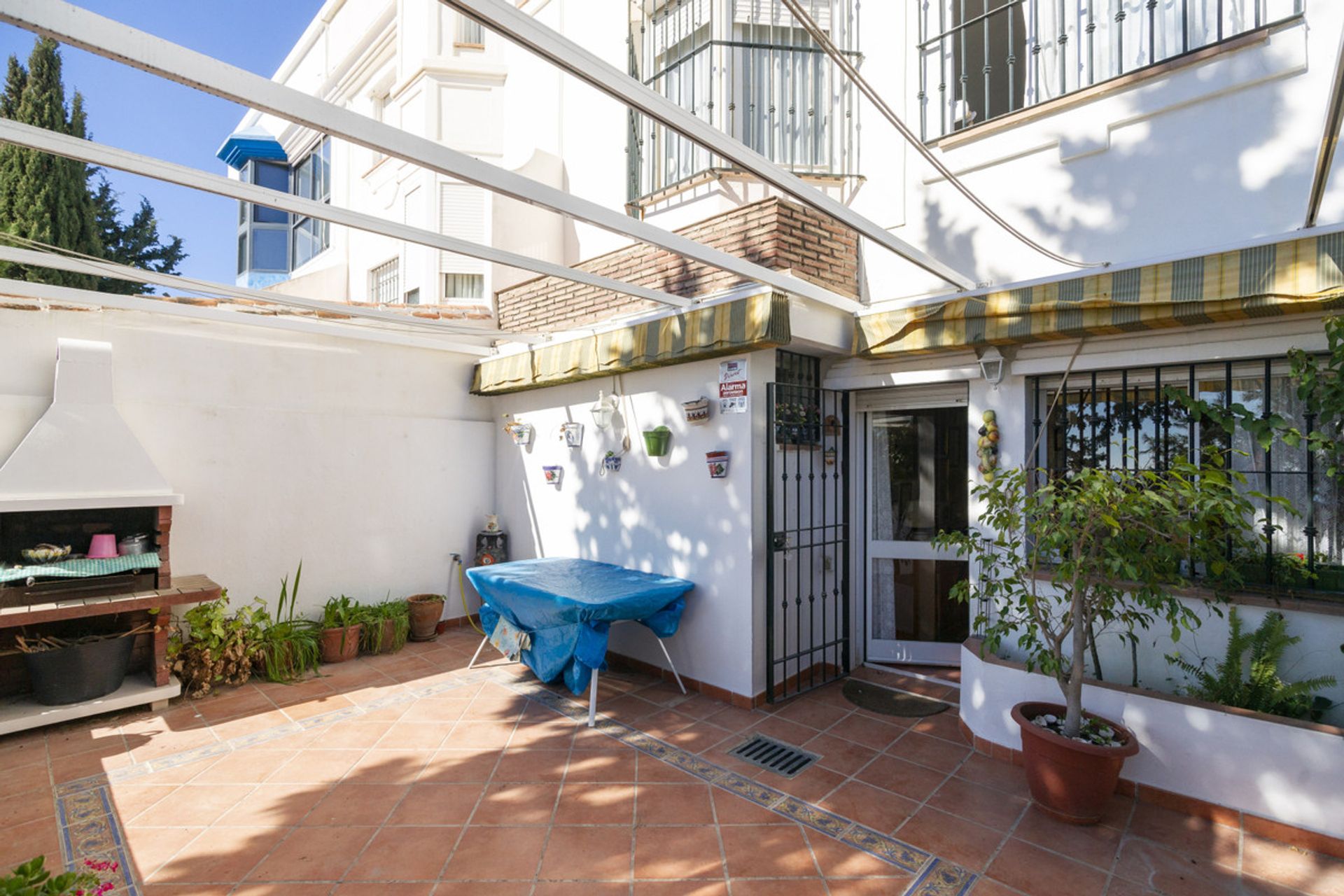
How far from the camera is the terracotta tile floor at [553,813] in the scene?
2682 millimetres

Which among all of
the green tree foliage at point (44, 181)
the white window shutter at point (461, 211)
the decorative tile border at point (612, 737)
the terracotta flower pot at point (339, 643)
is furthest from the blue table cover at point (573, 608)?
the green tree foliage at point (44, 181)

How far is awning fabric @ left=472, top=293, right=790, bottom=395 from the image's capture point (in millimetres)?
4059

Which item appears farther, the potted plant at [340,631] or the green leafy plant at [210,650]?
the potted plant at [340,631]

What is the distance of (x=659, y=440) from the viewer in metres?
4.94

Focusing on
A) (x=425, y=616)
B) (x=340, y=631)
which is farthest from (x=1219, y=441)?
(x=340, y=631)

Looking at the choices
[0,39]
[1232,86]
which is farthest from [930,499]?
[0,39]

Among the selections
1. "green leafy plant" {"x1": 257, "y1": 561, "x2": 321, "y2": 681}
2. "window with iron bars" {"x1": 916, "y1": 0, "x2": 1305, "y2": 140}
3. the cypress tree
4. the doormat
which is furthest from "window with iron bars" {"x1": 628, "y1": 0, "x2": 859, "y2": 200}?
the cypress tree

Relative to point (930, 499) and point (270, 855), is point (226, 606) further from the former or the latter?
point (930, 499)

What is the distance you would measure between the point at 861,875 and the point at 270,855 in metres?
2.56

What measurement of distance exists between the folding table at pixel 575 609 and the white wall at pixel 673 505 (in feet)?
0.70

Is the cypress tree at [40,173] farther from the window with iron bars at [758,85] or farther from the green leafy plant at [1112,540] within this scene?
the green leafy plant at [1112,540]

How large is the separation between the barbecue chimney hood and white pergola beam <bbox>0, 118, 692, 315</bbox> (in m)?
2.58

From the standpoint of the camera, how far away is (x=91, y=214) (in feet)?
33.1

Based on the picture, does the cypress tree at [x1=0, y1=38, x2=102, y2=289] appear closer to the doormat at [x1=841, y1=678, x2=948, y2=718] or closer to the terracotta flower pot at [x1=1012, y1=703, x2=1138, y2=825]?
the doormat at [x1=841, y1=678, x2=948, y2=718]
